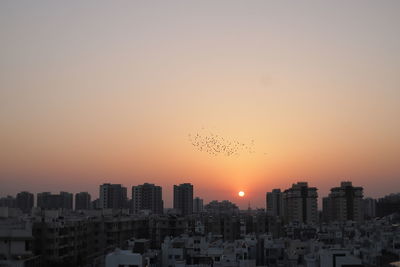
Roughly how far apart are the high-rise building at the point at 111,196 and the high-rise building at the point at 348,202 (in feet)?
101

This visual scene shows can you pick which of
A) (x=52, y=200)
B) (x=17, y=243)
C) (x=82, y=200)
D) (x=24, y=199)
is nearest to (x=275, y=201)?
(x=82, y=200)

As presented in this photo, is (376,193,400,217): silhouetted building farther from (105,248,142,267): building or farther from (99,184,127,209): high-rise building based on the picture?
(105,248,142,267): building

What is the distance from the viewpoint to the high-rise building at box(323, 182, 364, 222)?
78750 millimetres

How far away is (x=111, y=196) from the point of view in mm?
83625

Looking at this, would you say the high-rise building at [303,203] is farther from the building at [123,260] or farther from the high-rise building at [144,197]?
the building at [123,260]

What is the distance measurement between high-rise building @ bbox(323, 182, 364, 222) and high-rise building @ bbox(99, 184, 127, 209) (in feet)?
101

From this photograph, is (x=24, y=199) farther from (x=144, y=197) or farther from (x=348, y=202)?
(x=348, y=202)

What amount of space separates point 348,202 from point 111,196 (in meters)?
34.0

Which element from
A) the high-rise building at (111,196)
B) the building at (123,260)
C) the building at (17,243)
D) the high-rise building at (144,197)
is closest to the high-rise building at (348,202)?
the high-rise building at (144,197)

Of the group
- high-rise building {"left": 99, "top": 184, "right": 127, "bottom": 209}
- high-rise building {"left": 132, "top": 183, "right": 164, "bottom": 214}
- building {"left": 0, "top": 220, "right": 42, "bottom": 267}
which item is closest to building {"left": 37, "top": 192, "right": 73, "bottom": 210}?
high-rise building {"left": 99, "top": 184, "right": 127, "bottom": 209}

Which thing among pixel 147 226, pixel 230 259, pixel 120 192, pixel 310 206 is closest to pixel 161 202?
pixel 120 192

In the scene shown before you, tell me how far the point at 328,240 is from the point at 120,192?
179ft

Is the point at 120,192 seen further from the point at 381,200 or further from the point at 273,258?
the point at 273,258

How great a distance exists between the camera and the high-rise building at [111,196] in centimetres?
8222
